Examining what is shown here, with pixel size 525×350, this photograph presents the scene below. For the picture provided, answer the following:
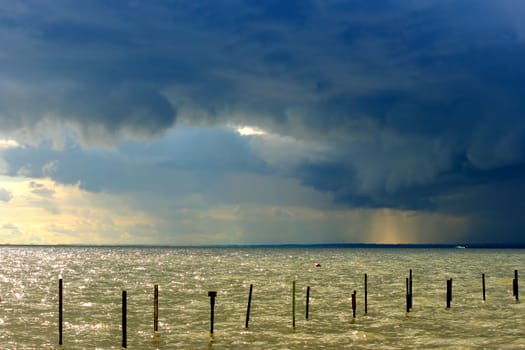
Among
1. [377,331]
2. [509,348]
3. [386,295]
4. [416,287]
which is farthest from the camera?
[416,287]

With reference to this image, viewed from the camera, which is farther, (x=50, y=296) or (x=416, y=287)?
(x=416, y=287)

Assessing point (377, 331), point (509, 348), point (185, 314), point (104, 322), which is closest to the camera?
point (509, 348)

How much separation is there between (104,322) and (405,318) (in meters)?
23.7

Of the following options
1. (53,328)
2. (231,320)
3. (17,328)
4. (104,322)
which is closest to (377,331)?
(231,320)

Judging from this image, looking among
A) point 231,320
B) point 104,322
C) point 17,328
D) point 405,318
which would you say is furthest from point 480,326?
point 17,328

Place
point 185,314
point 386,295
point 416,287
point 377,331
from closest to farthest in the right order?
point 377,331
point 185,314
point 386,295
point 416,287

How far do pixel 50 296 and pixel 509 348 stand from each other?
48725mm

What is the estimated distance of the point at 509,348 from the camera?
33.0 meters

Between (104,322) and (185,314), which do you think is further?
(185,314)

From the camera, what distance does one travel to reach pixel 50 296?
2458 inches

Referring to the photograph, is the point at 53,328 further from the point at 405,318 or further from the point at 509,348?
the point at 509,348

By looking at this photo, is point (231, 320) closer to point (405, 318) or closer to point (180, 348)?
point (180, 348)

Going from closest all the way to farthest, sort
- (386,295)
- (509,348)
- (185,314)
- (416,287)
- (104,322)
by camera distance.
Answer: (509,348) < (104,322) < (185,314) < (386,295) < (416,287)

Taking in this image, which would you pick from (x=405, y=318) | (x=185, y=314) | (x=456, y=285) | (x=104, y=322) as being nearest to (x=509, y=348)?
(x=405, y=318)
